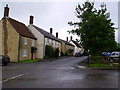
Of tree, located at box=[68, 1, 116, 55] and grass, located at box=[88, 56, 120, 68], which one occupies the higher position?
tree, located at box=[68, 1, 116, 55]

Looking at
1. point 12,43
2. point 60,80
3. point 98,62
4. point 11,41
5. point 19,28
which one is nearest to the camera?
point 60,80

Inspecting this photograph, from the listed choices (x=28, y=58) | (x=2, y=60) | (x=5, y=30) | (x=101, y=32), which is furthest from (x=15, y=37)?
(x=101, y=32)

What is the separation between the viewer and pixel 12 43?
31453 mm

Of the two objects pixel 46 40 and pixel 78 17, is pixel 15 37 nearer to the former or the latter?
pixel 46 40

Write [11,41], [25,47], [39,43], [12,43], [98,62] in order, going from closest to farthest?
[98,62], [12,43], [11,41], [25,47], [39,43]

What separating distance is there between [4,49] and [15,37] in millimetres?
3480

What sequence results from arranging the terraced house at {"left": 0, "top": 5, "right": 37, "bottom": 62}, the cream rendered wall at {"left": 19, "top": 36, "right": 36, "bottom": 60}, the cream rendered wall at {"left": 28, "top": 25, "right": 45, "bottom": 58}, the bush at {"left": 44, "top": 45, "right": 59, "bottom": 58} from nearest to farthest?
the terraced house at {"left": 0, "top": 5, "right": 37, "bottom": 62}, the cream rendered wall at {"left": 19, "top": 36, "right": 36, "bottom": 60}, the cream rendered wall at {"left": 28, "top": 25, "right": 45, "bottom": 58}, the bush at {"left": 44, "top": 45, "right": 59, "bottom": 58}

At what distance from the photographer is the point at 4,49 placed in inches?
1251

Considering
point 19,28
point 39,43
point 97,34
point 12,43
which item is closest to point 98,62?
point 97,34

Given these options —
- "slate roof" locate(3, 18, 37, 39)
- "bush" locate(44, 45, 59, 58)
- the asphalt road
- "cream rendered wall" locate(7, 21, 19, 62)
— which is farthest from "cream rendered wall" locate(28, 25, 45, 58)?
the asphalt road

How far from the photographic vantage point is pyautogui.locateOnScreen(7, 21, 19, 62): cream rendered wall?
30.7m

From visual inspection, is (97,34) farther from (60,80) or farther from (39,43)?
(39,43)

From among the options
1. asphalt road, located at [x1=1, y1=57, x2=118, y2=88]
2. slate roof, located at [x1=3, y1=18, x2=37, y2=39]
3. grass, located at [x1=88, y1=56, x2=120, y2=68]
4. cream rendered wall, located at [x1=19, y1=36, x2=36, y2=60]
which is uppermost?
slate roof, located at [x1=3, y1=18, x2=37, y2=39]

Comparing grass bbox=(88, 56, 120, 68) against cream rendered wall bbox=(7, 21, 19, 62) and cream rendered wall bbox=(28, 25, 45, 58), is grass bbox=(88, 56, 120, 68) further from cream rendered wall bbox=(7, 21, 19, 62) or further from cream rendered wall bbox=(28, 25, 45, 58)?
cream rendered wall bbox=(28, 25, 45, 58)
